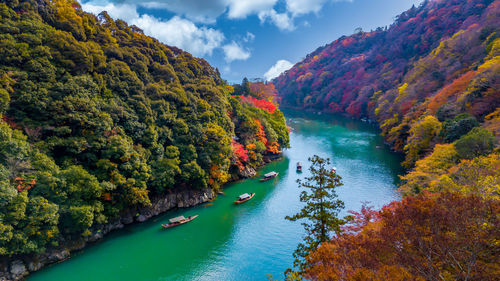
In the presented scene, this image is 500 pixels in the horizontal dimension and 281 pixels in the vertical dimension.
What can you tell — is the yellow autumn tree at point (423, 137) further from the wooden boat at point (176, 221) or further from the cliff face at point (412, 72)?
the wooden boat at point (176, 221)

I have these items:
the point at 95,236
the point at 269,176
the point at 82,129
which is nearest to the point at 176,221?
the point at 95,236

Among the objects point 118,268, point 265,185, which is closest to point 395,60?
point 265,185

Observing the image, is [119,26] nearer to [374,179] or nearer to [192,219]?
[192,219]

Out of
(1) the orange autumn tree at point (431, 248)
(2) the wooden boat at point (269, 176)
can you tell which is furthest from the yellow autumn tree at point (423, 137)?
(1) the orange autumn tree at point (431, 248)

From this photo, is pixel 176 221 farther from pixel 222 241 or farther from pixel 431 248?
pixel 431 248

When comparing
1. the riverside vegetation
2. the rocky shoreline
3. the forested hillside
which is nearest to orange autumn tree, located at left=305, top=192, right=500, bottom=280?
the riverside vegetation
